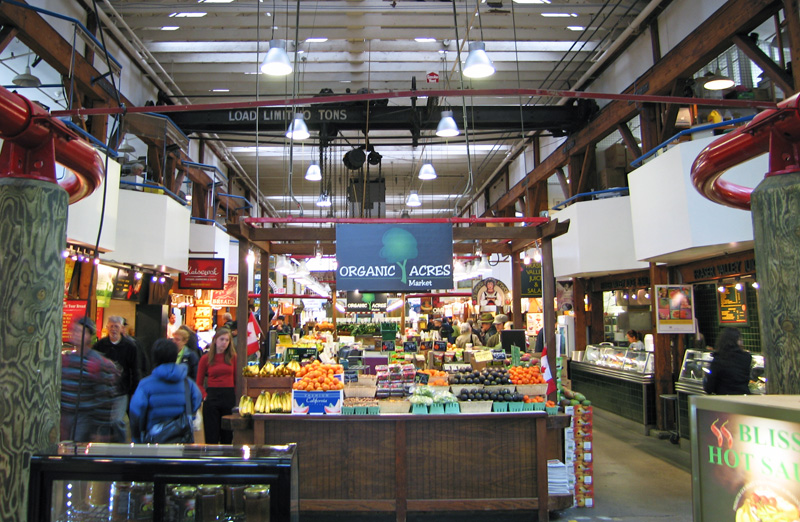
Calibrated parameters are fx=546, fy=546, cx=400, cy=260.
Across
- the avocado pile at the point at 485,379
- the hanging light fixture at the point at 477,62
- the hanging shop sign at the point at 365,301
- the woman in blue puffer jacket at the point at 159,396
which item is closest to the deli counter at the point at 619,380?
the avocado pile at the point at 485,379

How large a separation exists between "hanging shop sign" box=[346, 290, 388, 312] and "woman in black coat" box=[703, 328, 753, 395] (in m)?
8.85

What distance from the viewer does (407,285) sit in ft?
22.9

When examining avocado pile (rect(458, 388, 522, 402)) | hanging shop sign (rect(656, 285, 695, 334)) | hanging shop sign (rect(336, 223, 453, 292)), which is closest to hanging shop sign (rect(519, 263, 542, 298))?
hanging shop sign (rect(656, 285, 695, 334))

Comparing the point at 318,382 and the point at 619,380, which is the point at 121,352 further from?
the point at 619,380

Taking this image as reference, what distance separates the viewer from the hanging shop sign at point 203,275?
1191 centimetres

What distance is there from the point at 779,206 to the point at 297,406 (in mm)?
4574

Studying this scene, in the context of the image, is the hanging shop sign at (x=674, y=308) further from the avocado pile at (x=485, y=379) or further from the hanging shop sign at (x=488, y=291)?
the avocado pile at (x=485, y=379)

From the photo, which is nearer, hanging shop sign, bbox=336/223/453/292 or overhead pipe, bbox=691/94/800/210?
overhead pipe, bbox=691/94/800/210

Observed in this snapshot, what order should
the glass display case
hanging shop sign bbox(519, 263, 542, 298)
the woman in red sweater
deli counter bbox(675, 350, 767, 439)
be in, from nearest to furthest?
the woman in red sweater, deli counter bbox(675, 350, 767, 439), the glass display case, hanging shop sign bbox(519, 263, 542, 298)

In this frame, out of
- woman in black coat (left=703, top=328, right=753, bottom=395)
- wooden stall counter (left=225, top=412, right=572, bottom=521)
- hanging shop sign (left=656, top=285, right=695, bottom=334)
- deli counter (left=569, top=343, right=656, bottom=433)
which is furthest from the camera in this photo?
deli counter (left=569, top=343, right=656, bottom=433)

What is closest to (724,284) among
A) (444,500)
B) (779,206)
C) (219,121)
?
(444,500)

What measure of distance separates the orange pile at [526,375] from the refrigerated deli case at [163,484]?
3.94m

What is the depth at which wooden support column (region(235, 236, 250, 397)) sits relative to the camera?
266 inches

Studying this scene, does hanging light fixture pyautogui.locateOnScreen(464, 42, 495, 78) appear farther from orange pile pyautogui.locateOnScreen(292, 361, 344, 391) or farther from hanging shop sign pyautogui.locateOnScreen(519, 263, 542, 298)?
hanging shop sign pyautogui.locateOnScreen(519, 263, 542, 298)
